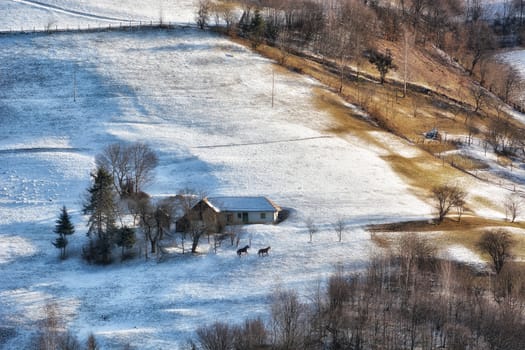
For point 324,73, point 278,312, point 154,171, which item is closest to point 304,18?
point 324,73

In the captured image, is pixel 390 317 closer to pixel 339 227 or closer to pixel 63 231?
pixel 339 227

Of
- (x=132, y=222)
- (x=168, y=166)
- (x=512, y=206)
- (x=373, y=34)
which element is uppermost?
(x=373, y=34)

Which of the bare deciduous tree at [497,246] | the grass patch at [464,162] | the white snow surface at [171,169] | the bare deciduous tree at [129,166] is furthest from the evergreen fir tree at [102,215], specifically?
the grass patch at [464,162]

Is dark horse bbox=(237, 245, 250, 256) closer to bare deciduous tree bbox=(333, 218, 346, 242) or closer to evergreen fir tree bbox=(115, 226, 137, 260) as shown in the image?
bare deciduous tree bbox=(333, 218, 346, 242)

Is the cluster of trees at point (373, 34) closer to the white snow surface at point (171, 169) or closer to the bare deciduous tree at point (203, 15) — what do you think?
the bare deciduous tree at point (203, 15)

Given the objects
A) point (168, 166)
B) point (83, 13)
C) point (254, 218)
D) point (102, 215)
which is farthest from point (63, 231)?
point (83, 13)

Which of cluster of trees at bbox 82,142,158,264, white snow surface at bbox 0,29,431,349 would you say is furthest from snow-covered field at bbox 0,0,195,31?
cluster of trees at bbox 82,142,158,264
